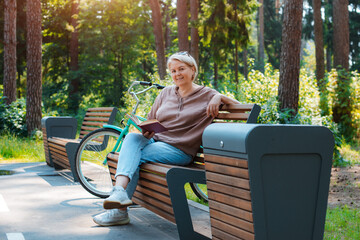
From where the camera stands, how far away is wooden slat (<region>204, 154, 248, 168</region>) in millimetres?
2730

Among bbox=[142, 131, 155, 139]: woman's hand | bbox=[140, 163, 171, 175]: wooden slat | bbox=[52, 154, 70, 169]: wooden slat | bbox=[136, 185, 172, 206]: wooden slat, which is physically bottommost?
bbox=[52, 154, 70, 169]: wooden slat

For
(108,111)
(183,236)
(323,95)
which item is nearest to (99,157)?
(108,111)

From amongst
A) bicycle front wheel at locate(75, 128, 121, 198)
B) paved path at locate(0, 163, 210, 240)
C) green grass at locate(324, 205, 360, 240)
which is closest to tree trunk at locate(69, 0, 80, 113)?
bicycle front wheel at locate(75, 128, 121, 198)

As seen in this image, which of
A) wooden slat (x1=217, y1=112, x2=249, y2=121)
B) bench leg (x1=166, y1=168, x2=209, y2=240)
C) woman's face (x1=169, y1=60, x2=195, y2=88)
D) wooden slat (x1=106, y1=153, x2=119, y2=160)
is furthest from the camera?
wooden slat (x1=106, y1=153, x2=119, y2=160)

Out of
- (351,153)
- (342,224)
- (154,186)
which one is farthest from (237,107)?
(351,153)

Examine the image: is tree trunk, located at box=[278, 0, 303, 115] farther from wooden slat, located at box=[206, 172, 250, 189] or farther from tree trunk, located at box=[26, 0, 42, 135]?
tree trunk, located at box=[26, 0, 42, 135]

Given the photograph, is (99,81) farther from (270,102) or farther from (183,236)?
(183,236)

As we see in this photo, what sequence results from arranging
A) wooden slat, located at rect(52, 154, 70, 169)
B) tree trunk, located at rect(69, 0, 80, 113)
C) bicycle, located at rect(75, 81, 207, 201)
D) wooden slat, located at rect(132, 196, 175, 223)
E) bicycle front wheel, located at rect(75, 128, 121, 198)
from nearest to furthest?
wooden slat, located at rect(132, 196, 175, 223), bicycle, located at rect(75, 81, 207, 201), bicycle front wheel, located at rect(75, 128, 121, 198), wooden slat, located at rect(52, 154, 70, 169), tree trunk, located at rect(69, 0, 80, 113)

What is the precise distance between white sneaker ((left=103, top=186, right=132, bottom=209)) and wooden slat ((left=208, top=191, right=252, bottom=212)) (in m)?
1.12

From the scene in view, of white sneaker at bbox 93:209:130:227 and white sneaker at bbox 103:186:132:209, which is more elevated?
white sneaker at bbox 103:186:132:209

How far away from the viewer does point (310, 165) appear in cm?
288

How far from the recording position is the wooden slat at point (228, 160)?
8.96 feet

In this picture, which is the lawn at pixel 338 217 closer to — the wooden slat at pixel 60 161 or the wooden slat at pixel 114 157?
the wooden slat at pixel 114 157

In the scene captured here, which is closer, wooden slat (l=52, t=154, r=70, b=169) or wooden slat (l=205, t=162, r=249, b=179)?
wooden slat (l=205, t=162, r=249, b=179)
